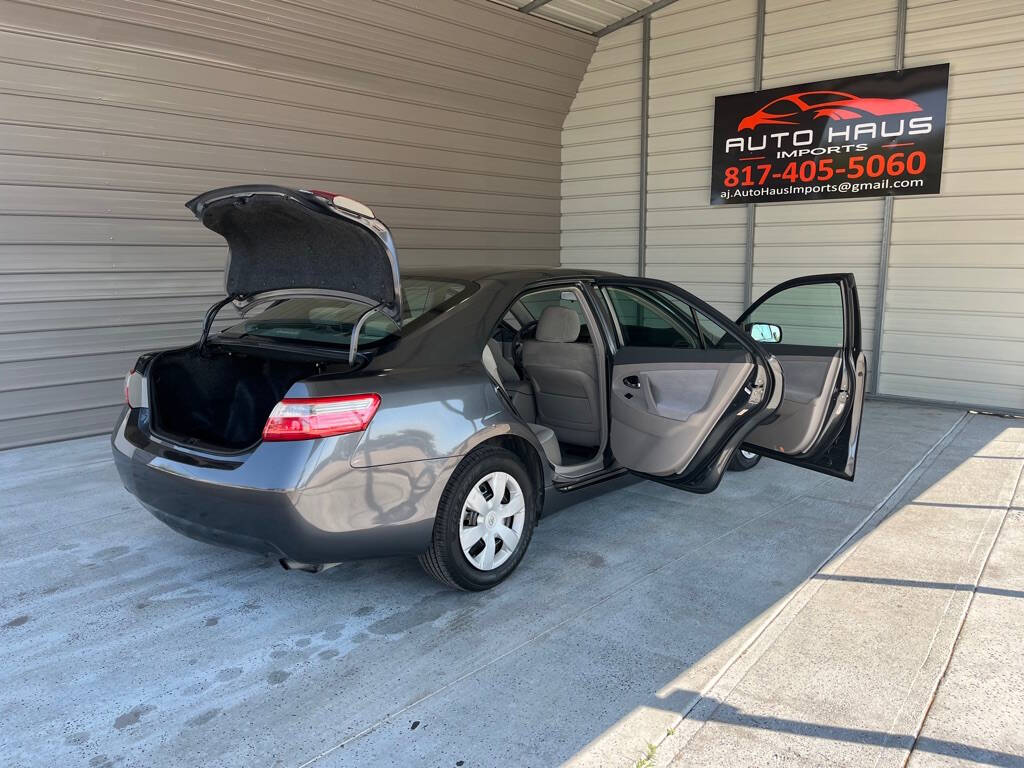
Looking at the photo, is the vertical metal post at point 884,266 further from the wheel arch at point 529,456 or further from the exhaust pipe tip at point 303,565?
the exhaust pipe tip at point 303,565

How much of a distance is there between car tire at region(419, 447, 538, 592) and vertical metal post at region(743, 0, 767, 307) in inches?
241

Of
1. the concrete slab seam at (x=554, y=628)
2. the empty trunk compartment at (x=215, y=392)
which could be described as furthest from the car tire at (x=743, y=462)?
the empty trunk compartment at (x=215, y=392)

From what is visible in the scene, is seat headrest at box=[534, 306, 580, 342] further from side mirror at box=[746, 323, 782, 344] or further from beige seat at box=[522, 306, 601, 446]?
side mirror at box=[746, 323, 782, 344]

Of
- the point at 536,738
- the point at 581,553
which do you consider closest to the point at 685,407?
the point at 581,553

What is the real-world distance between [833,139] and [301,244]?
6549mm

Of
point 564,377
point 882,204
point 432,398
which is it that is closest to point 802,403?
point 564,377

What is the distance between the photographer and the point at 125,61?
559cm

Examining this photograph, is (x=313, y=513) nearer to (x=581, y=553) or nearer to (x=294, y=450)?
(x=294, y=450)

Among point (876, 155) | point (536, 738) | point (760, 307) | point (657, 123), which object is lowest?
point (536, 738)

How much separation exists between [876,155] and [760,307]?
410 cm

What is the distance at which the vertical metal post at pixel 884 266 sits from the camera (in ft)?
23.7

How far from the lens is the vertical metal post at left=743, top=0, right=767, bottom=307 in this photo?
26.7 feet

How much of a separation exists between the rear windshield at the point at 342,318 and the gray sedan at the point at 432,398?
1 cm

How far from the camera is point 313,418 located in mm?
2520
